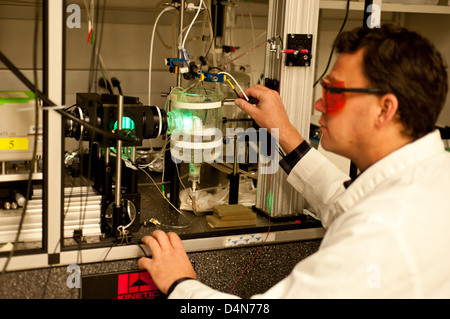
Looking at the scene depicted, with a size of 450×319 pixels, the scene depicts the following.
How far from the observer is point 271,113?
1598mm

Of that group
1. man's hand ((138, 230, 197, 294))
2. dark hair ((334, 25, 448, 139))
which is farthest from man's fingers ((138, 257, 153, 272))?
dark hair ((334, 25, 448, 139))

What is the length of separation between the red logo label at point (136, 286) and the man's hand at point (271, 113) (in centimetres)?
53

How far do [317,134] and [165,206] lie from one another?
24.3 inches

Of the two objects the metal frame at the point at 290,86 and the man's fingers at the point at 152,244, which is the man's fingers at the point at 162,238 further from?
the metal frame at the point at 290,86

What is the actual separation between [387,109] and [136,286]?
78cm

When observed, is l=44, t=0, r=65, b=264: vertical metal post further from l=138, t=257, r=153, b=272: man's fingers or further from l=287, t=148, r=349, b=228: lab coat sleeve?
l=287, t=148, r=349, b=228: lab coat sleeve

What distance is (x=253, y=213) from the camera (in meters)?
1.65

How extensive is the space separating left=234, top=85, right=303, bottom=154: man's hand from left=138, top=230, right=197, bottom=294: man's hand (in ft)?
1.37

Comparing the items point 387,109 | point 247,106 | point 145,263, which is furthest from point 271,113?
point 145,263

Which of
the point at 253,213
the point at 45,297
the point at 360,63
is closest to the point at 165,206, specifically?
the point at 253,213

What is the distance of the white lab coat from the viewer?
3.51 ft

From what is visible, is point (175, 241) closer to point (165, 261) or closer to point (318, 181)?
point (165, 261)

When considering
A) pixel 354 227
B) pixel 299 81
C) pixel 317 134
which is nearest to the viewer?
pixel 354 227
